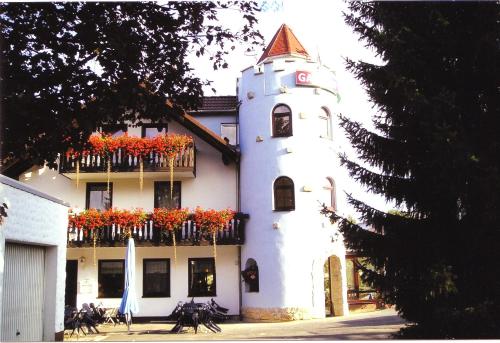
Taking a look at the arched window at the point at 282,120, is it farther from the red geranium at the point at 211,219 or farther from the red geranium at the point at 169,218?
the red geranium at the point at 169,218

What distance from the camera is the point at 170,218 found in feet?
49.0

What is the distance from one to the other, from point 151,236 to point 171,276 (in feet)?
4.93

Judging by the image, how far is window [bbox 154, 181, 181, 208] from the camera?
1620cm

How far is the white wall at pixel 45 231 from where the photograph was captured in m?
7.02

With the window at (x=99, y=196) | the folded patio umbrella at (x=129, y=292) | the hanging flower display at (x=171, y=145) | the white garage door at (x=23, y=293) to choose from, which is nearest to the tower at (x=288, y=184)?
the hanging flower display at (x=171, y=145)

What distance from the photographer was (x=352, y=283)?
1809 cm

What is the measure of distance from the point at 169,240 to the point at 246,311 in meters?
3.10

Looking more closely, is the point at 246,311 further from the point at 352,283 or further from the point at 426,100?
the point at 426,100

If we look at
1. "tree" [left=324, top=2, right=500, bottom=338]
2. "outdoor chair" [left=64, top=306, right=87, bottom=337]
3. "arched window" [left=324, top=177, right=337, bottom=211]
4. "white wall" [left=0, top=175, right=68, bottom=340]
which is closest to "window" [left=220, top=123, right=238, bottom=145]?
"arched window" [left=324, top=177, right=337, bottom=211]

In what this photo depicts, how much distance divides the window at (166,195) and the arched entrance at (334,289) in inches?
205

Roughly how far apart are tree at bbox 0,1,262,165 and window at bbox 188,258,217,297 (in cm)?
1016

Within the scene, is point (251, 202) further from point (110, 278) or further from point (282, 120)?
point (110, 278)

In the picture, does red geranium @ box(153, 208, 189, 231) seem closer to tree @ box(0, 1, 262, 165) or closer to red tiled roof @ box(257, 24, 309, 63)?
red tiled roof @ box(257, 24, 309, 63)

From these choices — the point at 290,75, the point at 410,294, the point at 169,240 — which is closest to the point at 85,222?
the point at 169,240
